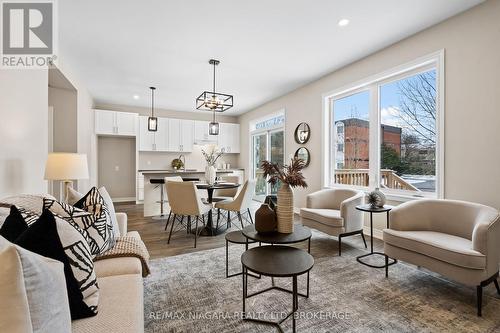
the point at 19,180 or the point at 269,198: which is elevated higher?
the point at 19,180

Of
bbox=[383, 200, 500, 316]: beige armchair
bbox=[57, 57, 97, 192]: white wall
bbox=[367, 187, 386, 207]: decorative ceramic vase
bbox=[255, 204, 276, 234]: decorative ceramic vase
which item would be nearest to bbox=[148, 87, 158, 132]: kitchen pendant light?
bbox=[57, 57, 97, 192]: white wall

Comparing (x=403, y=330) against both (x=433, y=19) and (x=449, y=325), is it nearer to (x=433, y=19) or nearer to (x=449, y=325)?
(x=449, y=325)

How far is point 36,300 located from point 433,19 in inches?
157

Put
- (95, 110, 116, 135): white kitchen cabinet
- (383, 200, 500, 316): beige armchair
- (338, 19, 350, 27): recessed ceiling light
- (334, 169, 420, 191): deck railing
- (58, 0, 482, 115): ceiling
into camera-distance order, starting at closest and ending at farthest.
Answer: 1. (383, 200, 500, 316): beige armchair
2. (58, 0, 482, 115): ceiling
3. (338, 19, 350, 27): recessed ceiling light
4. (334, 169, 420, 191): deck railing
5. (95, 110, 116, 135): white kitchen cabinet

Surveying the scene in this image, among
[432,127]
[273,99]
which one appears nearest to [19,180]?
[432,127]

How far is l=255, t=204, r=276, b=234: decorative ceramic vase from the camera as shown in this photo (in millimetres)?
2094

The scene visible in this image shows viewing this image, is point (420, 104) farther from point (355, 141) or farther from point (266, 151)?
point (266, 151)

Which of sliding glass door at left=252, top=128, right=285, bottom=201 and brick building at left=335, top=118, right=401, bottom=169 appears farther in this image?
sliding glass door at left=252, top=128, right=285, bottom=201

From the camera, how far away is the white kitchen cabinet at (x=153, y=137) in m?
6.72

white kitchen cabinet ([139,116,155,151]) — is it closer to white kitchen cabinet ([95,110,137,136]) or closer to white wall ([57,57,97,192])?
white kitchen cabinet ([95,110,137,136])

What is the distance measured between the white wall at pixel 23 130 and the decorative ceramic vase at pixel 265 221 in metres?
2.11

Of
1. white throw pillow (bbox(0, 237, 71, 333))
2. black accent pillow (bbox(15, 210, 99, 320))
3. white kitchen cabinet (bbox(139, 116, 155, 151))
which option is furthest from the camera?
white kitchen cabinet (bbox(139, 116, 155, 151))

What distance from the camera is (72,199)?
2.05 meters

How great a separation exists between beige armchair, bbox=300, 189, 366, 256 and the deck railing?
1.96 ft
